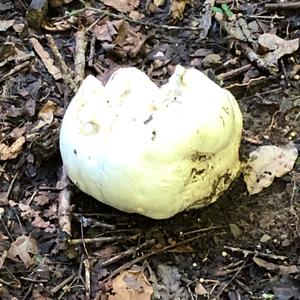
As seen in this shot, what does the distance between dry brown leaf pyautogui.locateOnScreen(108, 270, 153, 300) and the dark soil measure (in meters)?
0.02

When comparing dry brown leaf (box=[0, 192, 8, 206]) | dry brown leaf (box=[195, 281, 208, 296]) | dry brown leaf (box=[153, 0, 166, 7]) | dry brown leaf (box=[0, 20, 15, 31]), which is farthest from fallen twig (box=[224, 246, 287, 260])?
dry brown leaf (box=[0, 20, 15, 31])

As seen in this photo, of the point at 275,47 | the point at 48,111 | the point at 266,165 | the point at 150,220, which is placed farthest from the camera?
the point at 275,47

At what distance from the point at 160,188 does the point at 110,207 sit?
31cm

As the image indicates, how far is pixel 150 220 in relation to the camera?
2.77 metres

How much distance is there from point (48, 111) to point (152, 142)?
2.44 ft

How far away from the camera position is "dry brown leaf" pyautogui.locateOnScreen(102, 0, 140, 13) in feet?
11.8

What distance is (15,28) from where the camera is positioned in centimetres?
352

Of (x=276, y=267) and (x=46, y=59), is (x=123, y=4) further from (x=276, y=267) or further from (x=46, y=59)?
(x=276, y=267)

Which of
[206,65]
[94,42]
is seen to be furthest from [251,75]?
[94,42]

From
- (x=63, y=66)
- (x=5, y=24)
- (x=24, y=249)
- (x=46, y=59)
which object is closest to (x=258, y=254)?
(x=24, y=249)

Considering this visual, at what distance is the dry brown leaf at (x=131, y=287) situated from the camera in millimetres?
2564

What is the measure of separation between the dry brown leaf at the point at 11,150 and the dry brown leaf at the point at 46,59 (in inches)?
15.7

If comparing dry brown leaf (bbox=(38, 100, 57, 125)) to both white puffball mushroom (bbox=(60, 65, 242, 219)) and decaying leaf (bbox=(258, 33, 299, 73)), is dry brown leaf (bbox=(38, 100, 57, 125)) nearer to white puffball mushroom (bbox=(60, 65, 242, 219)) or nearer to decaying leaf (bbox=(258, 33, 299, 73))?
white puffball mushroom (bbox=(60, 65, 242, 219))

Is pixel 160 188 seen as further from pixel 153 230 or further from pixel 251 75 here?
pixel 251 75
